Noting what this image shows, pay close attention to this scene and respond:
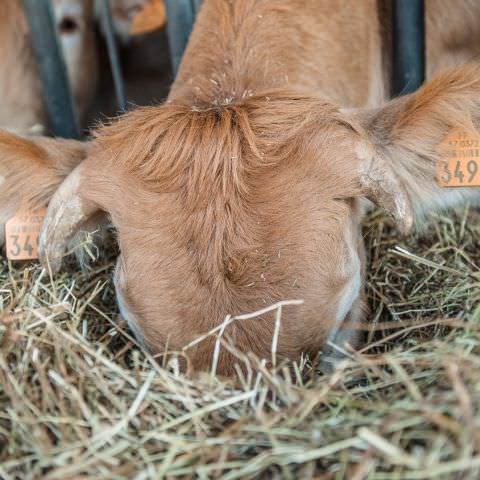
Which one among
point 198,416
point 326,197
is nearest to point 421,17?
point 326,197

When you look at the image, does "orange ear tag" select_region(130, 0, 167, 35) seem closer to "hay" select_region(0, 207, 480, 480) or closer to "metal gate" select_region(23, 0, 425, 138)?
"metal gate" select_region(23, 0, 425, 138)

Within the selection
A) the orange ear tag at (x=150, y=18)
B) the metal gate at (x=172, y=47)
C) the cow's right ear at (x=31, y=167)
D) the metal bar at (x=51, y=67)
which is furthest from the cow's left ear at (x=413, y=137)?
the orange ear tag at (x=150, y=18)

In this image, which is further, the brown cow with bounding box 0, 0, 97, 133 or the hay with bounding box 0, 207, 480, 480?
the brown cow with bounding box 0, 0, 97, 133

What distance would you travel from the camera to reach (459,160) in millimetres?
2199

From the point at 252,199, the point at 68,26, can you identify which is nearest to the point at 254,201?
the point at 252,199

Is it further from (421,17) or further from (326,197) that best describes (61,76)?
(326,197)

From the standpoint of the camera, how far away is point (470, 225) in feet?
10.1

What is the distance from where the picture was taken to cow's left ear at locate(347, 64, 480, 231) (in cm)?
207

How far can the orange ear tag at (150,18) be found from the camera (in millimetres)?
4105

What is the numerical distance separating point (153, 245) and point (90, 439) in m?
0.63

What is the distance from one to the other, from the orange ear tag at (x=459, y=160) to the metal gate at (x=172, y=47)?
0.66 metres

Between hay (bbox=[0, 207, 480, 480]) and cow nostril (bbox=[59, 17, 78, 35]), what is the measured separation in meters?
2.93

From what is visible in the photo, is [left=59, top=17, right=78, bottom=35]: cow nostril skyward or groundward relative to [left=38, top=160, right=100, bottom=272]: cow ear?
skyward

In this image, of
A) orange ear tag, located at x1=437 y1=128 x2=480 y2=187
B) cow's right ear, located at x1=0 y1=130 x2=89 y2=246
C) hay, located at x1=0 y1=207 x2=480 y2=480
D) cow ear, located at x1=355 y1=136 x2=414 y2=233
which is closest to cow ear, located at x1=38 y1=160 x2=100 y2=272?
cow's right ear, located at x1=0 y1=130 x2=89 y2=246
